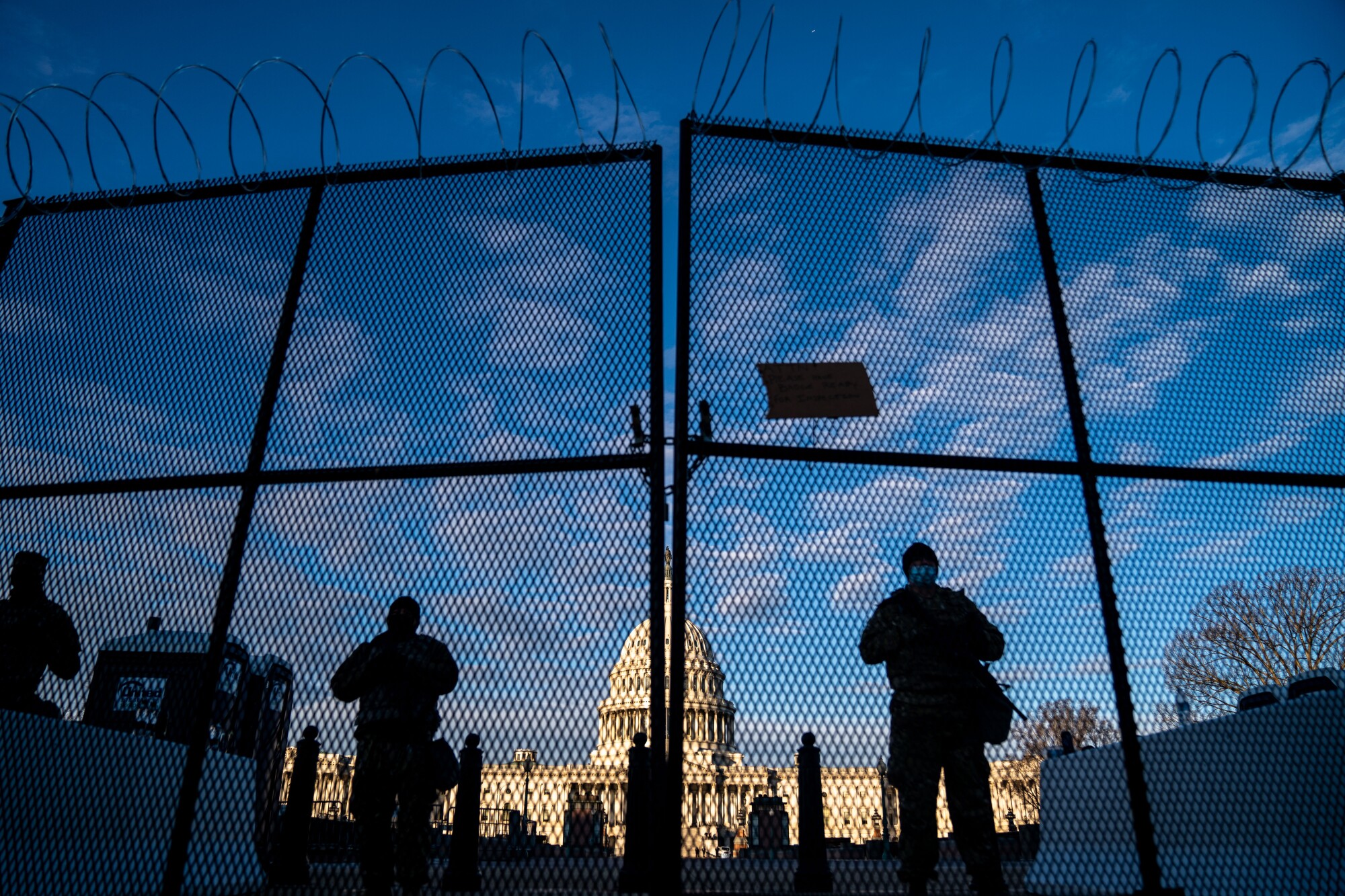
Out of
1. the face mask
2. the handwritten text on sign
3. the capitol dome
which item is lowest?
the capitol dome

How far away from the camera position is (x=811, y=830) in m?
5.08

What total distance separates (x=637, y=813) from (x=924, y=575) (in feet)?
7.90

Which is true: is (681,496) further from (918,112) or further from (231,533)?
(918,112)

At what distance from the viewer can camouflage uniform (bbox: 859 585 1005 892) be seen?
3.62 metres

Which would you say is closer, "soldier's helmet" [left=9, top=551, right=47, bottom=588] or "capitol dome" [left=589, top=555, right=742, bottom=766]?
"capitol dome" [left=589, top=555, right=742, bottom=766]

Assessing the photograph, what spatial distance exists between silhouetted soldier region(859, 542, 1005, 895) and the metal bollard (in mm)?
1356

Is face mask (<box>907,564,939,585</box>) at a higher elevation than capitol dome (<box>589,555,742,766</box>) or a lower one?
higher

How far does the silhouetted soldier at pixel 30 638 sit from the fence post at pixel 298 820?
1697 mm

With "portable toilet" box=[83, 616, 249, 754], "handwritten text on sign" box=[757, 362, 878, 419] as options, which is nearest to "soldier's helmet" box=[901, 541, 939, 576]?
"handwritten text on sign" box=[757, 362, 878, 419]

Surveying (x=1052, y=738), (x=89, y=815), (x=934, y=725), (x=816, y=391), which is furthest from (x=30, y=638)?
(x=1052, y=738)

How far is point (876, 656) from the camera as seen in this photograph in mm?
3783

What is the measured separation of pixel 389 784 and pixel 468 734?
2.39 feet

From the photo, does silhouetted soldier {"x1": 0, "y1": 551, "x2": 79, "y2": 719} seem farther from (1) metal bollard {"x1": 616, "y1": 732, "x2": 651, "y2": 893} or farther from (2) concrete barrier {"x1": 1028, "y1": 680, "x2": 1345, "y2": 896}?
(2) concrete barrier {"x1": 1028, "y1": 680, "x2": 1345, "y2": 896}

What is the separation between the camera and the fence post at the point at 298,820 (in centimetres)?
574
